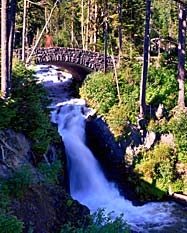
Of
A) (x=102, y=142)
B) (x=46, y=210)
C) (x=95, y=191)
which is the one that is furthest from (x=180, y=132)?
(x=46, y=210)

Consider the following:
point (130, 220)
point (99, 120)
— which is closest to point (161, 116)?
point (99, 120)

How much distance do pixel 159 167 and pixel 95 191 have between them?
2.91 m

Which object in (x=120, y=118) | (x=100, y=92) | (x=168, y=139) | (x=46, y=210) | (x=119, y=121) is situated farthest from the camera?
(x=100, y=92)

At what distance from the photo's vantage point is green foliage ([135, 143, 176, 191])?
16.8 metres

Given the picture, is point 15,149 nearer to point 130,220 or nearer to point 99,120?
point 130,220

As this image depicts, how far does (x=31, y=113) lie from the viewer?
39.0ft

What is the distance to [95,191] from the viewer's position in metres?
16.8

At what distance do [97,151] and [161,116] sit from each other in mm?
3438

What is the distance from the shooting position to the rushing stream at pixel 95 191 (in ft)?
47.5

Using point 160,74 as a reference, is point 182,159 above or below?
below

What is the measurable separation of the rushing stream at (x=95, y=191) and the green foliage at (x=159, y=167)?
3.23ft

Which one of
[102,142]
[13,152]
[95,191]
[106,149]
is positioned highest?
[13,152]

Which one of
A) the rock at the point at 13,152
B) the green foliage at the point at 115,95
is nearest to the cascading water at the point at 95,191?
the green foliage at the point at 115,95

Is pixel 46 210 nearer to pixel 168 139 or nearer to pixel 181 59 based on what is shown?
pixel 168 139
